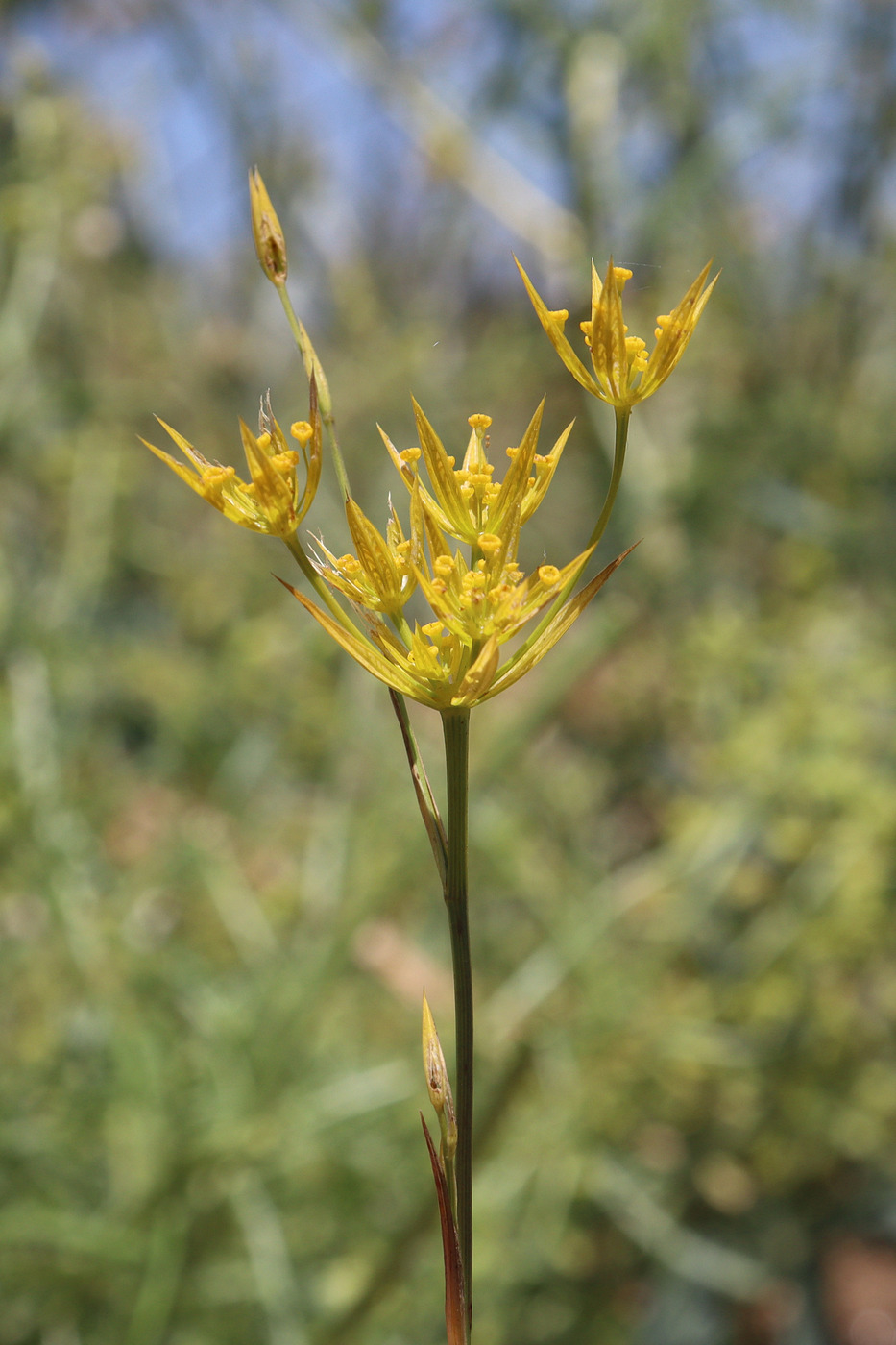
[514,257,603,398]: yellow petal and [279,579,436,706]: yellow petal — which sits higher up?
[514,257,603,398]: yellow petal

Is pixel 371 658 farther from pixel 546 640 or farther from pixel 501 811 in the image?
pixel 501 811

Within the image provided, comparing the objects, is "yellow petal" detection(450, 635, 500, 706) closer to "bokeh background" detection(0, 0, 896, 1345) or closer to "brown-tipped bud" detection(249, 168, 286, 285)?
"brown-tipped bud" detection(249, 168, 286, 285)

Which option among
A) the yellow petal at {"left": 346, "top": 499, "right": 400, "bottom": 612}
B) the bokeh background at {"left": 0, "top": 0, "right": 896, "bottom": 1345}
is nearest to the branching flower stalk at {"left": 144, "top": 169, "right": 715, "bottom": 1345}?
the yellow petal at {"left": 346, "top": 499, "right": 400, "bottom": 612}

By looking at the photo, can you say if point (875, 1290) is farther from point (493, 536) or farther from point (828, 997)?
point (493, 536)

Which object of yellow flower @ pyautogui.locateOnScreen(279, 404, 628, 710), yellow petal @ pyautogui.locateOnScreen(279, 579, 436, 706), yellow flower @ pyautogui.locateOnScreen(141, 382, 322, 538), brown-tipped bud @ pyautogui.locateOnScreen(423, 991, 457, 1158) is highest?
yellow flower @ pyautogui.locateOnScreen(141, 382, 322, 538)

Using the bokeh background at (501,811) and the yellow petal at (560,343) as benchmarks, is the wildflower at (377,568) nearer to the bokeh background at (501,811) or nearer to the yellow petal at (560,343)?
the yellow petal at (560,343)

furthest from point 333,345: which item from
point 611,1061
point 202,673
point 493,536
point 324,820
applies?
point 493,536

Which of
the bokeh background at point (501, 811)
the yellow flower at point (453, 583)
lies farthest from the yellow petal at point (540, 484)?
the bokeh background at point (501, 811)
